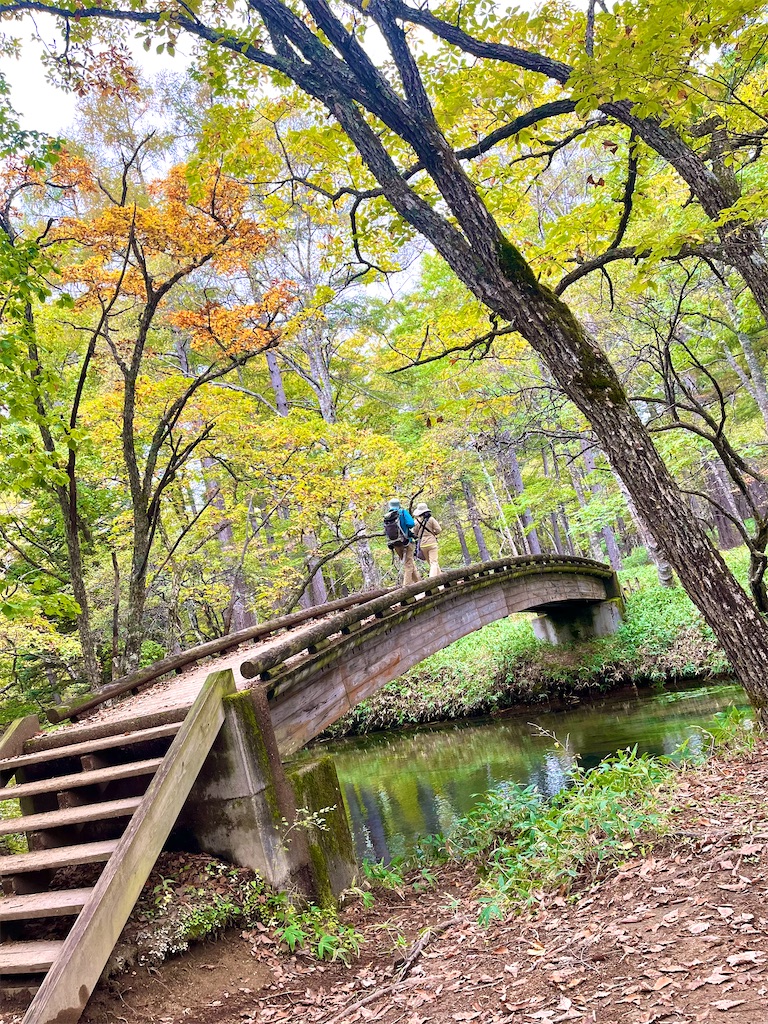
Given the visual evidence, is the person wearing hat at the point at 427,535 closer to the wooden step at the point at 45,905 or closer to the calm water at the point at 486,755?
the calm water at the point at 486,755

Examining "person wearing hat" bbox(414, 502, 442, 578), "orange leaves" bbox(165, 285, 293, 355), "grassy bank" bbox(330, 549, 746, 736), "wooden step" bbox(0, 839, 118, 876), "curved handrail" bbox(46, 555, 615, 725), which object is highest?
"orange leaves" bbox(165, 285, 293, 355)

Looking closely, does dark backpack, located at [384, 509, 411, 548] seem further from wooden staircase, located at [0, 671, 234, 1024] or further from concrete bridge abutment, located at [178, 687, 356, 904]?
wooden staircase, located at [0, 671, 234, 1024]

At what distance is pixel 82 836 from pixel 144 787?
548 mm

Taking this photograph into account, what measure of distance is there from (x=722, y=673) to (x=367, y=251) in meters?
11.3

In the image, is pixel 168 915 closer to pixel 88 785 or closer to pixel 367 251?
pixel 88 785

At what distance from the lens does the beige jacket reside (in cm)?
1132

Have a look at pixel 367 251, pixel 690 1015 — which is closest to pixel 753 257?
pixel 367 251

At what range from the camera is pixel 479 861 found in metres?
6.41

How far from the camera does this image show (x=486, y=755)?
12.7 metres

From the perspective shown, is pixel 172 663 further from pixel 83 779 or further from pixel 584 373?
pixel 584 373

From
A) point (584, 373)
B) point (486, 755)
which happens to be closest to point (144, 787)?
point (584, 373)

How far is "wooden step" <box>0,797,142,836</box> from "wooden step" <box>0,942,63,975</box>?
2.36ft

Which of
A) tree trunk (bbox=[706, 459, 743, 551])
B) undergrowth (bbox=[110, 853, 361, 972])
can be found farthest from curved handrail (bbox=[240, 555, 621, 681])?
tree trunk (bbox=[706, 459, 743, 551])

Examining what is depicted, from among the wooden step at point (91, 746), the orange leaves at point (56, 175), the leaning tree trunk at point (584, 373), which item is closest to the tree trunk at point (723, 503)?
the leaning tree trunk at point (584, 373)
